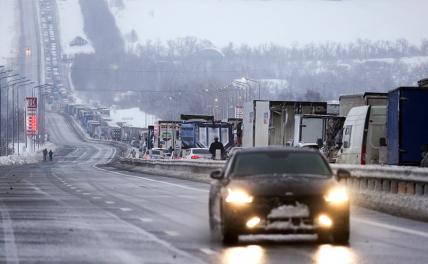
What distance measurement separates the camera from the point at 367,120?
3716 centimetres

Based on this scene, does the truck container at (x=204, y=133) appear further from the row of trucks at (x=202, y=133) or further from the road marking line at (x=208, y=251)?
the road marking line at (x=208, y=251)


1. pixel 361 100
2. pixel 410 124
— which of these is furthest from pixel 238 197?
pixel 361 100

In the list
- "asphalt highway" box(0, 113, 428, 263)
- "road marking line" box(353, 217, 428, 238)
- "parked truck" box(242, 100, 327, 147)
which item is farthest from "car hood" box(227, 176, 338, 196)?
"parked truck" box(242, 100, 327, 147)

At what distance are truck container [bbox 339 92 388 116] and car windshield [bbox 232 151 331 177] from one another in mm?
21154

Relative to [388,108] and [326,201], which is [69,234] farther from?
[388,108]

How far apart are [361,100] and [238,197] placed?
2909 centimetres

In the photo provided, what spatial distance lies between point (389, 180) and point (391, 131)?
23.0 feet

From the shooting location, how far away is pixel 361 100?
149 feet

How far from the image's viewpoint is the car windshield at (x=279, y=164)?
17.9 m

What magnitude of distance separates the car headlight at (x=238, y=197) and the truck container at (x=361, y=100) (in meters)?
22.8

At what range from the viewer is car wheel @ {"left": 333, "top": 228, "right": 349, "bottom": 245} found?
55.0ft

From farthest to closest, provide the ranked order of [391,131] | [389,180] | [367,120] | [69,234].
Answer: [367,120] < [391,131] < [389,180] < [69,234]

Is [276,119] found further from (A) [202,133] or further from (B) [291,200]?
(B) [291,200]

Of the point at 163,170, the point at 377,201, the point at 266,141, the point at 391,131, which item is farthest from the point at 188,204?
the point at 163,170
